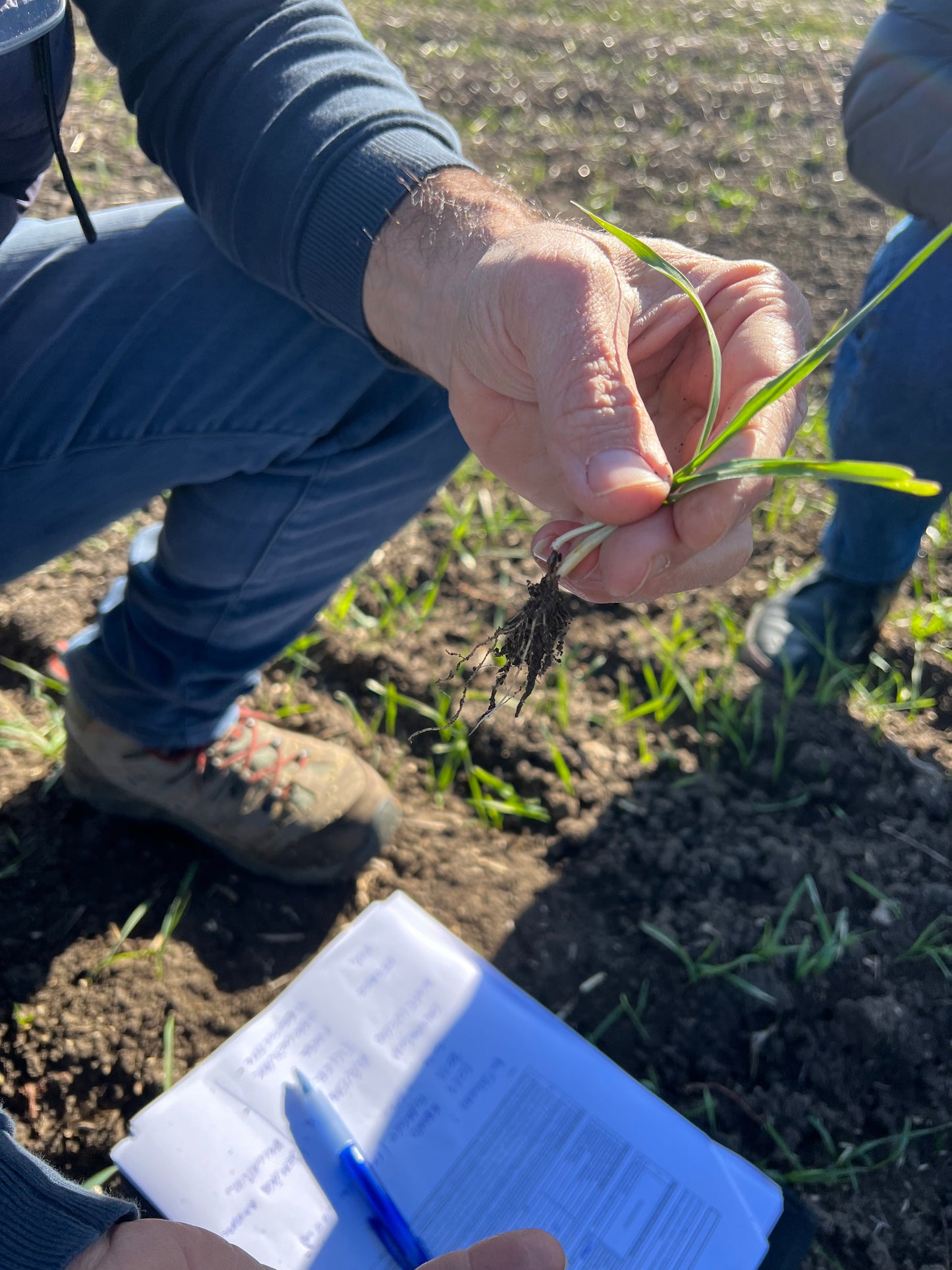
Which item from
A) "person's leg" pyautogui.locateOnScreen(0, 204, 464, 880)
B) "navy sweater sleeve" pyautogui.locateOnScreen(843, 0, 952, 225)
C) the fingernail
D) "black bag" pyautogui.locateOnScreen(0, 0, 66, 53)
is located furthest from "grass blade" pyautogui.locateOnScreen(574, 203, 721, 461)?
"navy sweater sleeve" pyautogui.locateOnScreen(843, 0, 952, 225)

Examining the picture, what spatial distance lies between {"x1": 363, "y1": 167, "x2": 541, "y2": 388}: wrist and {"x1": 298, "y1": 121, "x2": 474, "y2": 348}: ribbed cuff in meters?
0.01

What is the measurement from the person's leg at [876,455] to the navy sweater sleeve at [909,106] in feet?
0.29

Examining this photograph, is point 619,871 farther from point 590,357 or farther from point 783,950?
point 590,357

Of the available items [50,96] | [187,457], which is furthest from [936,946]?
[50,96]

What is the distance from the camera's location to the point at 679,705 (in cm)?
191

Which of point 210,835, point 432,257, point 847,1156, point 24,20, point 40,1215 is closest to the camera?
point 40,1215

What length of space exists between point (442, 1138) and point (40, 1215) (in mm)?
590

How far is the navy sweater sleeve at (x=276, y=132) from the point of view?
1281 mm

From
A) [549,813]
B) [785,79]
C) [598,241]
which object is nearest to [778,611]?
[549,813]

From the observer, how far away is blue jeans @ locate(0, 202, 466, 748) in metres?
1.31

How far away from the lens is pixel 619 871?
5.33ft

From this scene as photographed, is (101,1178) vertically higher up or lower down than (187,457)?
lower down

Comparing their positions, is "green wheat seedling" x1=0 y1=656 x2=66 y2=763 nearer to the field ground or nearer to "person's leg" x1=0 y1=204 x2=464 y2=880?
the field ground

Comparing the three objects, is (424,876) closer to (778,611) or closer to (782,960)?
(782,960)
